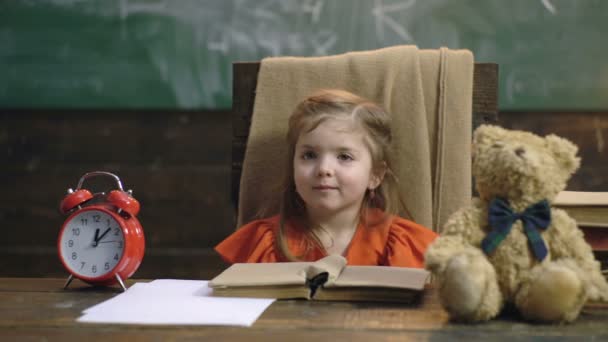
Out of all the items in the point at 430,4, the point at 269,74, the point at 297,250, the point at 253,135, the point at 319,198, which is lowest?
the point at 297,250

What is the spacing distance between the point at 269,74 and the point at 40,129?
46.9 inches

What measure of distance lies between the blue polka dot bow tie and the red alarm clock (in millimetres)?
511

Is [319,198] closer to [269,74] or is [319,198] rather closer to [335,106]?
[335,106]

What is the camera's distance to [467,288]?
0.73 m

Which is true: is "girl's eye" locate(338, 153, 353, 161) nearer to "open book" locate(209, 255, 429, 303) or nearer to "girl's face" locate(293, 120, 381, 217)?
"girl's face" locate(293, 120, 381, 217)

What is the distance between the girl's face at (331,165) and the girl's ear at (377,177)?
0.24 feet

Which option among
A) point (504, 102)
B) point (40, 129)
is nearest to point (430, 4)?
point (504, 102)

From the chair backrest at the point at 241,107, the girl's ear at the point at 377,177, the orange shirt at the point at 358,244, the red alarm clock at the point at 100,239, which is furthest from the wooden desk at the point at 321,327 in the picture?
the chair backrest at the point at 241,107

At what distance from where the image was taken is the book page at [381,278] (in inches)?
34.5

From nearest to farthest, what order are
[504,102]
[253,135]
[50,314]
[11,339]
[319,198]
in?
1. [11,339]
2. [50,314]
3. [319,198]
4. [253,135]
5. [504,102]

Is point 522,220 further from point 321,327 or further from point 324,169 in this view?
point 324,169

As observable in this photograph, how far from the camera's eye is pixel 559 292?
74 cm

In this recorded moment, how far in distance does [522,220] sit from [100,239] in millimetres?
599

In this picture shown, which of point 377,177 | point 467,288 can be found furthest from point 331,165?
point 467,288
